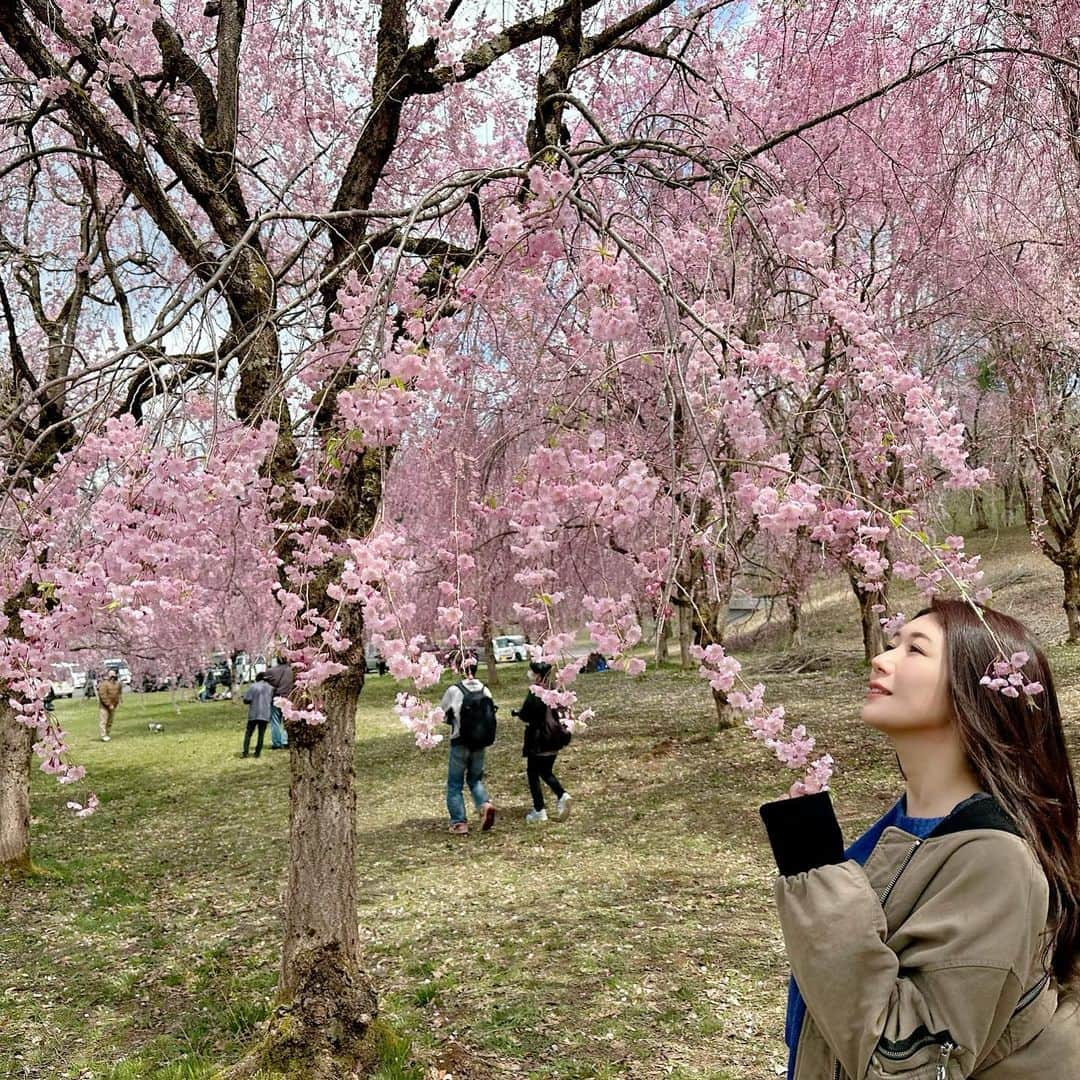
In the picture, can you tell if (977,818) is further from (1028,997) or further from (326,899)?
(326,899)

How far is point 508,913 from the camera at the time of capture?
4.96 metres

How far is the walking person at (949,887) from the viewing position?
1.12 meters

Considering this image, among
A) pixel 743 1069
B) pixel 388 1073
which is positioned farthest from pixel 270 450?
pixel 743 1069

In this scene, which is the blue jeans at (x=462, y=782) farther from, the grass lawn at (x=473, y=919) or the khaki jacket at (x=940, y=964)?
the khaki jacket at (x=940, y=964)

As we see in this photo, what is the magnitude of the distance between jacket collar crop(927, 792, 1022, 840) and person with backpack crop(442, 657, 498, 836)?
514 cm

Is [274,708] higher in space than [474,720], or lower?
lower

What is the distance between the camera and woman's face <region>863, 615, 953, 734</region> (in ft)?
4.54

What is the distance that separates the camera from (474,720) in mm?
6523

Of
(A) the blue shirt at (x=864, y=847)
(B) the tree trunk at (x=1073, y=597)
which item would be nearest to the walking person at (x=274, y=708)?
(A) the blue shirt at (x=864, y=847)

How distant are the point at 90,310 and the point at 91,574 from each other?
763 cm

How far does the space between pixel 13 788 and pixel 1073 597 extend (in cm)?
1307

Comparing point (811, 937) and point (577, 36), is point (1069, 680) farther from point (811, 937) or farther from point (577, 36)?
point (811, 937)

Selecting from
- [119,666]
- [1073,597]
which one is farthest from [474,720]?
[119,666]

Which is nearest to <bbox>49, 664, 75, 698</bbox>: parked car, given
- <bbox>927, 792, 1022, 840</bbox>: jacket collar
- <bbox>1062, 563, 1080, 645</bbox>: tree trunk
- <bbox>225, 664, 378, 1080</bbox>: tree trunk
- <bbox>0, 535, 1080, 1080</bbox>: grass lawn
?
<bbox>225, 664, 378, 1080</bbox>: tree trunk
